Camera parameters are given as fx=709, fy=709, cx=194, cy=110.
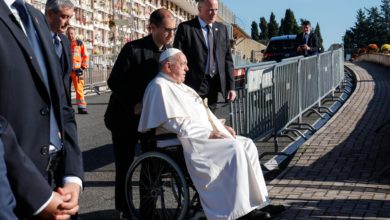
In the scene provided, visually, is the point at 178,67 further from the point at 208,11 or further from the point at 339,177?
the point at 339,177

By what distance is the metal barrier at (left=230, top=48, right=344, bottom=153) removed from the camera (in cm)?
867

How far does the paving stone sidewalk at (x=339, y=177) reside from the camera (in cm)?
602

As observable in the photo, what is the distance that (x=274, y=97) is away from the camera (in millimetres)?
9719

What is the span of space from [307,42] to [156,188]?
11.5 meters

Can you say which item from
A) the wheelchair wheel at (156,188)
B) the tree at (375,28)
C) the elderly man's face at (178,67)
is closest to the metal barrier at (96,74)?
the elderly man's face at (178,67)

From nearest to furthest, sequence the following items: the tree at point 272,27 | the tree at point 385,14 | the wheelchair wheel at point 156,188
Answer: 1. the wheelchair wheel at point 156,188
2. the tree at point 385,14
3. the tree at point 272,27

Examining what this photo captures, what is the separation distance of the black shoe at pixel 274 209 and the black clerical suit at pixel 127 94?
119 centimetres

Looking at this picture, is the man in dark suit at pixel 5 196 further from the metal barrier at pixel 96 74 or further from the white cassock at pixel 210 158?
the metal barrier at pixel 96 74

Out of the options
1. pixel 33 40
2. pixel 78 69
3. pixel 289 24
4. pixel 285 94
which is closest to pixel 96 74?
pixel 78 69

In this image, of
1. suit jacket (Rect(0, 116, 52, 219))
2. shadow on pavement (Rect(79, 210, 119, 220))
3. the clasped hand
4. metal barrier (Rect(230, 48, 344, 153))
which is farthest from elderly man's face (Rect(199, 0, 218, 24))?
suit jacket (Rect(0, 116, 52, 219))

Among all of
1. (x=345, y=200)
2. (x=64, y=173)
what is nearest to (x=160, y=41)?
(x=345, y=200)

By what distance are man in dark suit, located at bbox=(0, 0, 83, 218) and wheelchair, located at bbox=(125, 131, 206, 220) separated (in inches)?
104

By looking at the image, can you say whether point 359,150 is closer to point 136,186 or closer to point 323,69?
point 136,186

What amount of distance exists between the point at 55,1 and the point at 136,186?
6.28ft
